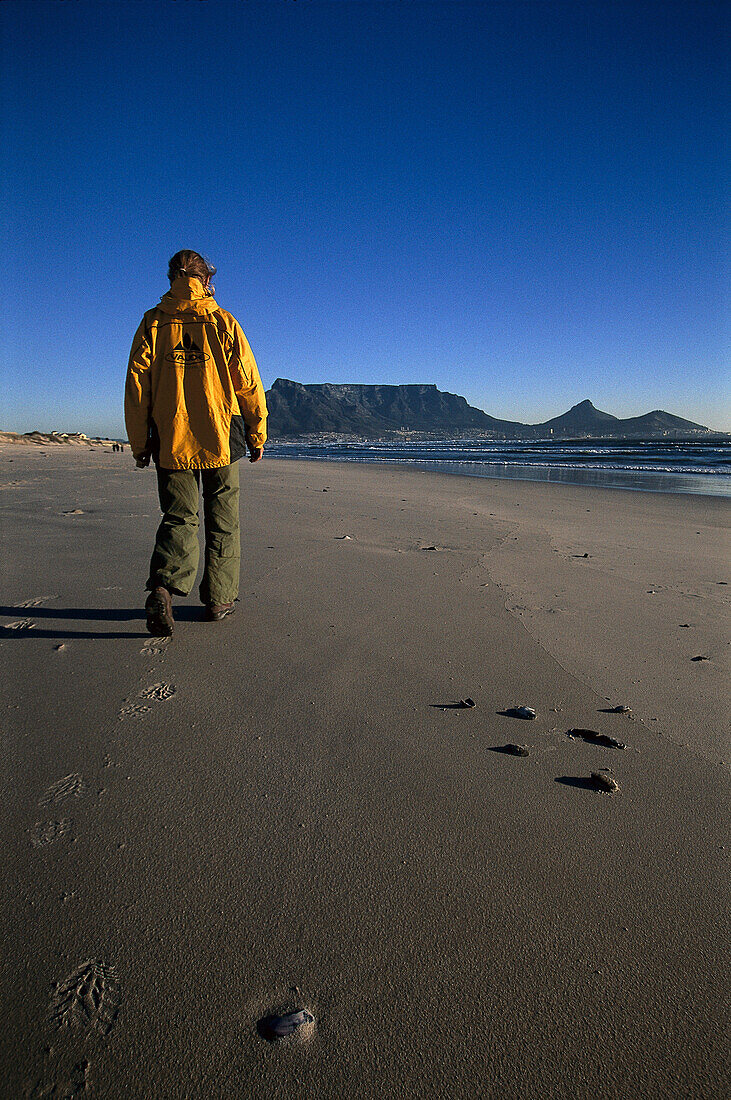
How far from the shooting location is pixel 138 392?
9.22ft

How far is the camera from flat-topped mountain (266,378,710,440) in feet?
366

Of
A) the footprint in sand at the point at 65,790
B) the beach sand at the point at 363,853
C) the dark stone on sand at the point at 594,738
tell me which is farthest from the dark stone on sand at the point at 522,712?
the footprint in sand at the point at 65,790

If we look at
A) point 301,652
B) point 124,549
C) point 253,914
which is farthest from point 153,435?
point 253,914

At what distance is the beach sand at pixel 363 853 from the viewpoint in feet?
3.06

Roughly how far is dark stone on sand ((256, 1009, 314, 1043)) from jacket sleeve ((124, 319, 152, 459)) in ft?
8.10

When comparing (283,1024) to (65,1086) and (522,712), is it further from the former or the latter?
(522,712)

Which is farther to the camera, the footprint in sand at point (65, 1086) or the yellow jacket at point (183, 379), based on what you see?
the yellow jacket at point (183, 379)

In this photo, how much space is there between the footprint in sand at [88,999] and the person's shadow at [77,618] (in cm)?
186

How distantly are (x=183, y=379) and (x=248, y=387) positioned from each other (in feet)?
1.13

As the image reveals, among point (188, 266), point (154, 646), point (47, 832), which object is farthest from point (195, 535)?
point (47, 832)

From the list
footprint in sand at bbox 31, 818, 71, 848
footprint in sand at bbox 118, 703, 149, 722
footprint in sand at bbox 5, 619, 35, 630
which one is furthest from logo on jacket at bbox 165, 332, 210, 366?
footprint in sand at bbox 31, 818, 71, 848

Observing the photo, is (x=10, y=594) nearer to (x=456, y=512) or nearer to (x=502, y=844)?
(x=502, y=844)

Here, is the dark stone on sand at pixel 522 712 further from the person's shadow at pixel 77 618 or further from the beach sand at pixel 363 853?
the person's shadow at pixel 77 618

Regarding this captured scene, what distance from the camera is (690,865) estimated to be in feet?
4.46
